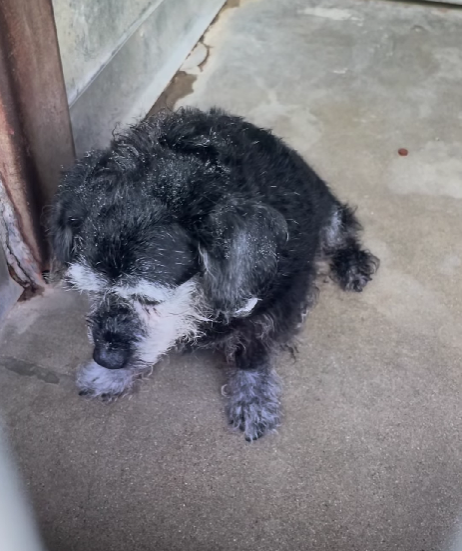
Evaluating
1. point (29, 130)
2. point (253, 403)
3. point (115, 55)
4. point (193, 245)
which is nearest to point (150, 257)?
point (193, 245)

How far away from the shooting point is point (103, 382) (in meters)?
1.83

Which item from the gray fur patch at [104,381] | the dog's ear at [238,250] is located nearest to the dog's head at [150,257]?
the dog's ear at [238,250]

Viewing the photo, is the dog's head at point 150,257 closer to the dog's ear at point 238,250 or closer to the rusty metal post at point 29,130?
the dog's ear at point 238,250

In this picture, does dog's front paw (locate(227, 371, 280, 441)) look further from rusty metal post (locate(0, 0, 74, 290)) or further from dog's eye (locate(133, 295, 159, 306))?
rusty metal post (locate(0, 0, 74, 290))

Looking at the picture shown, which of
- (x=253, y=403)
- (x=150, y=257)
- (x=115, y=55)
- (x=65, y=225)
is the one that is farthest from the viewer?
(x=115, y=55)

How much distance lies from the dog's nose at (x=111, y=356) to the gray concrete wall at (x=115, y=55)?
3.32 feet

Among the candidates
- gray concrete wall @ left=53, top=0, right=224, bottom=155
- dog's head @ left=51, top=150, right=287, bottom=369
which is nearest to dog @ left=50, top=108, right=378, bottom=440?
dog's head @ left=51, top=150, right=287, bottom=369

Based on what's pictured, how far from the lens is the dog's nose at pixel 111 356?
4.90 ft

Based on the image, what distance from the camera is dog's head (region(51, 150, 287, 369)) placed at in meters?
1.31

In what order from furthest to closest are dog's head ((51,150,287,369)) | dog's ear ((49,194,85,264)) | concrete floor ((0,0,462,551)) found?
concrete floor ((0,0,462,551)) < dog's ear ((49,194,85,264)) < dog's head ((51,150,287,369))

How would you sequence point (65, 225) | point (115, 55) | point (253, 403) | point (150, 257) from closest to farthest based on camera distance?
1. point (150, 257)
2. point (65, 225)
3. point (253, 403)
4. point (115, 55)

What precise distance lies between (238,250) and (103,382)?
0.74 m

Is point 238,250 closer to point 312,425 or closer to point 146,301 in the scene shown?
point 146,301

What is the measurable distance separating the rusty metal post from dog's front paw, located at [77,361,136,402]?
1.58ft
